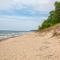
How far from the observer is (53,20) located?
126 ft

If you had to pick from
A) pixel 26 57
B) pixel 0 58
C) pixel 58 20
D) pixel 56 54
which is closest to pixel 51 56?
pixel 56 54

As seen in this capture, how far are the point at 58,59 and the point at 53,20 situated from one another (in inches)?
1135

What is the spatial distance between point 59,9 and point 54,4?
2111 mm

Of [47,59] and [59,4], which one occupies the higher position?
[59,4]

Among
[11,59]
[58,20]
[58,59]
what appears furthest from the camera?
[58,20]

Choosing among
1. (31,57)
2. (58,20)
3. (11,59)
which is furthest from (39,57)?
(58,20)

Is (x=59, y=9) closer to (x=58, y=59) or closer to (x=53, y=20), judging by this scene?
(x=53, y=20)

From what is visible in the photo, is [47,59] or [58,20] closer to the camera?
[47,59]

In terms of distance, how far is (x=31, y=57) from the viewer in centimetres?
1083

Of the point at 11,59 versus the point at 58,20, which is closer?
the point at 11,59

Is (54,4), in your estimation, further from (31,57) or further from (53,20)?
(31,57)

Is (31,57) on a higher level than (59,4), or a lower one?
lower

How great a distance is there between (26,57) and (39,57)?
2.34 ft

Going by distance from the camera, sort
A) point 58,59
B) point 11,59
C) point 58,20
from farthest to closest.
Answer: point 58,20 < point 11,59 < point 58,59
